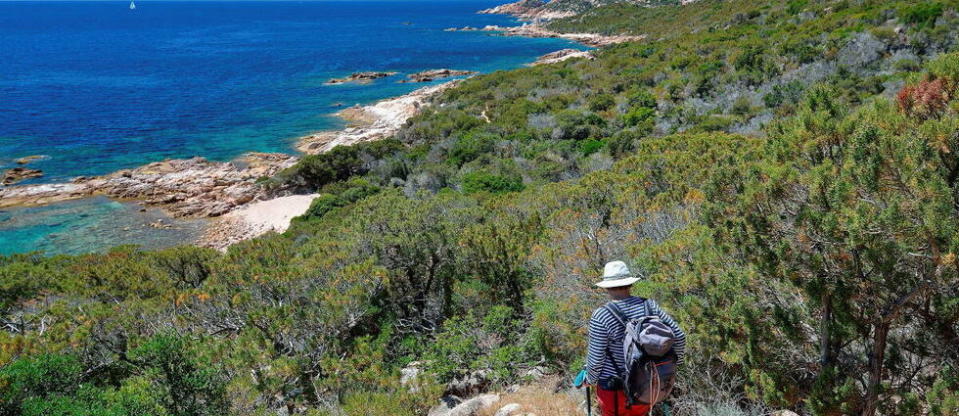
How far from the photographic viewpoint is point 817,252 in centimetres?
384

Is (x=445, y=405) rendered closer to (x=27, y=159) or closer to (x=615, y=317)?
(x=615, y=317)

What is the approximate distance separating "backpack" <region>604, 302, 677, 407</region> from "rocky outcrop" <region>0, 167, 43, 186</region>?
34.1 metres

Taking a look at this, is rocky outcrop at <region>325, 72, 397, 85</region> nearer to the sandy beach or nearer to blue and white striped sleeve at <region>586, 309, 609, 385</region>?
the sandy beach

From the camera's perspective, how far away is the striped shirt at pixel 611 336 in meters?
3.51

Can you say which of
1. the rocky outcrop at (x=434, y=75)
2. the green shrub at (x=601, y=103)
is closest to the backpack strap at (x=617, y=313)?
the green shrub at (x=601, y=103)

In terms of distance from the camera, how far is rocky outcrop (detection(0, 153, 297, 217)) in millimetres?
24984

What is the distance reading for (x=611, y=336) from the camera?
11.6 ft

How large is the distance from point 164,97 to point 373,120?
21.8 meters

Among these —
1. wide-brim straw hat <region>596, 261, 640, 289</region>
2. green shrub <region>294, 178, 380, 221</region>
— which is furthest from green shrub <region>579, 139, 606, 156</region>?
wide-brim straw hat <region>596, 261, 640, 289</region>

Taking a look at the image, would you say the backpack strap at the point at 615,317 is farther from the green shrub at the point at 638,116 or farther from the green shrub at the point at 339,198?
the green shrub at the point at 638,116

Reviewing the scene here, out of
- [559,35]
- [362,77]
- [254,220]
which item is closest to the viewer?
[254,220]

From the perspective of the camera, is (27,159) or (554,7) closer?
(27,159)

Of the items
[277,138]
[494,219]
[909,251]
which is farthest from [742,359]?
[277,138]

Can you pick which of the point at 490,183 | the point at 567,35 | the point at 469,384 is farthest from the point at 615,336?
the point at 567,35
